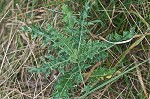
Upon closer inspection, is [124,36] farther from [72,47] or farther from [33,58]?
[33,58]

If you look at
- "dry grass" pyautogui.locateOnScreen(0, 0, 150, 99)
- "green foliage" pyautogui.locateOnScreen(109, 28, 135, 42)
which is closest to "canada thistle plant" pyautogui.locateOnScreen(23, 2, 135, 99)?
"green foliage" pyautogui.locateOnScreen(109, 28, 135, 42)

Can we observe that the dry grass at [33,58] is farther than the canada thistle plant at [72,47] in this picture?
Yes

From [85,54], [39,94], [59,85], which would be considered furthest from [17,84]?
[85,54]

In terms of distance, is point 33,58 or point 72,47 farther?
point 33,58

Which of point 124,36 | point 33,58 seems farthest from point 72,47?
point 33,58

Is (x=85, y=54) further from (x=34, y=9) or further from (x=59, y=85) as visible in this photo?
(x=34, y=9)

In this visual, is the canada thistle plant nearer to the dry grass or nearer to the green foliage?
the green foliage

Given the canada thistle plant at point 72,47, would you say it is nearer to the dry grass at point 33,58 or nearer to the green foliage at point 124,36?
the green foliage at point 124,36

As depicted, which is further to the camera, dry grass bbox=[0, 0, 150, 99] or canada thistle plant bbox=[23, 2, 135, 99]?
dry grass bbox=[0, 0, 150, 99]

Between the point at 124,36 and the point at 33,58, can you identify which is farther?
the point at 33,58

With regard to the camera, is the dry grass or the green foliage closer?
the green foliage

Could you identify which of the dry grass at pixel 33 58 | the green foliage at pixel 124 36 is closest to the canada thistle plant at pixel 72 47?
the green foliage at pixel 124 36
